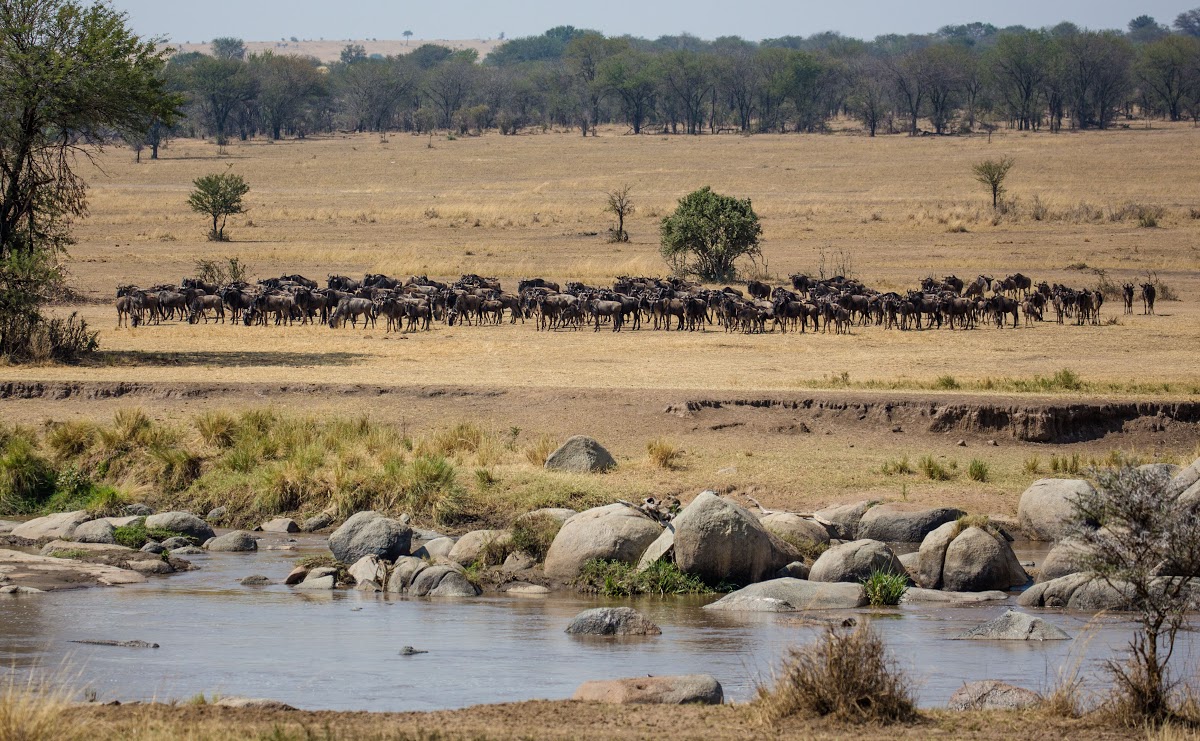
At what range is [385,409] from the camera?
24.9 m

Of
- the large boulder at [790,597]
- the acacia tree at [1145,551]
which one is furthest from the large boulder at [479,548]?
the acacia tree at [1145,551]

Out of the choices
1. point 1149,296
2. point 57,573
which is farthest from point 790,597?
point 1149,296

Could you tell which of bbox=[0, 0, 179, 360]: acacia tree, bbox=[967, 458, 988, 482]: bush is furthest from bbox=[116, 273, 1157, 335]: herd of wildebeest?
bbox=[967, 458, 988, 482]: bush

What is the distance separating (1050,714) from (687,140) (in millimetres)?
112462

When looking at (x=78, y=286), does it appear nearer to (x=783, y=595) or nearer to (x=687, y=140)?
(x=783, y=595)

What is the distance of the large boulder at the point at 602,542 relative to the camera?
16531mm

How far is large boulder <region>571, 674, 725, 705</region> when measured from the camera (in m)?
10.1

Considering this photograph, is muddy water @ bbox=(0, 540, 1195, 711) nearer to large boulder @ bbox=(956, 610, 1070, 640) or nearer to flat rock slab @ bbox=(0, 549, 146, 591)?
large boulder @ bbox=(956, 610, 1070, 640)

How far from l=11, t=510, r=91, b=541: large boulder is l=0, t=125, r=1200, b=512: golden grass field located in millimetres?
5625

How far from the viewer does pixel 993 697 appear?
10.3 metres

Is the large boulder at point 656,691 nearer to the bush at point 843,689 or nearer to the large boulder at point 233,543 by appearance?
the bush at point 843,689

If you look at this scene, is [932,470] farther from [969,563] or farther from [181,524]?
[181,524]

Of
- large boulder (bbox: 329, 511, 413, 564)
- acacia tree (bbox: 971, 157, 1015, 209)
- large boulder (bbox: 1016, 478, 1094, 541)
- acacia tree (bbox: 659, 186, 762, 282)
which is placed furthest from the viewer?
acacia tree (bbox: 971, 157, 1015, 209)

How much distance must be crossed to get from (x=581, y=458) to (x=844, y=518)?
161 inches
